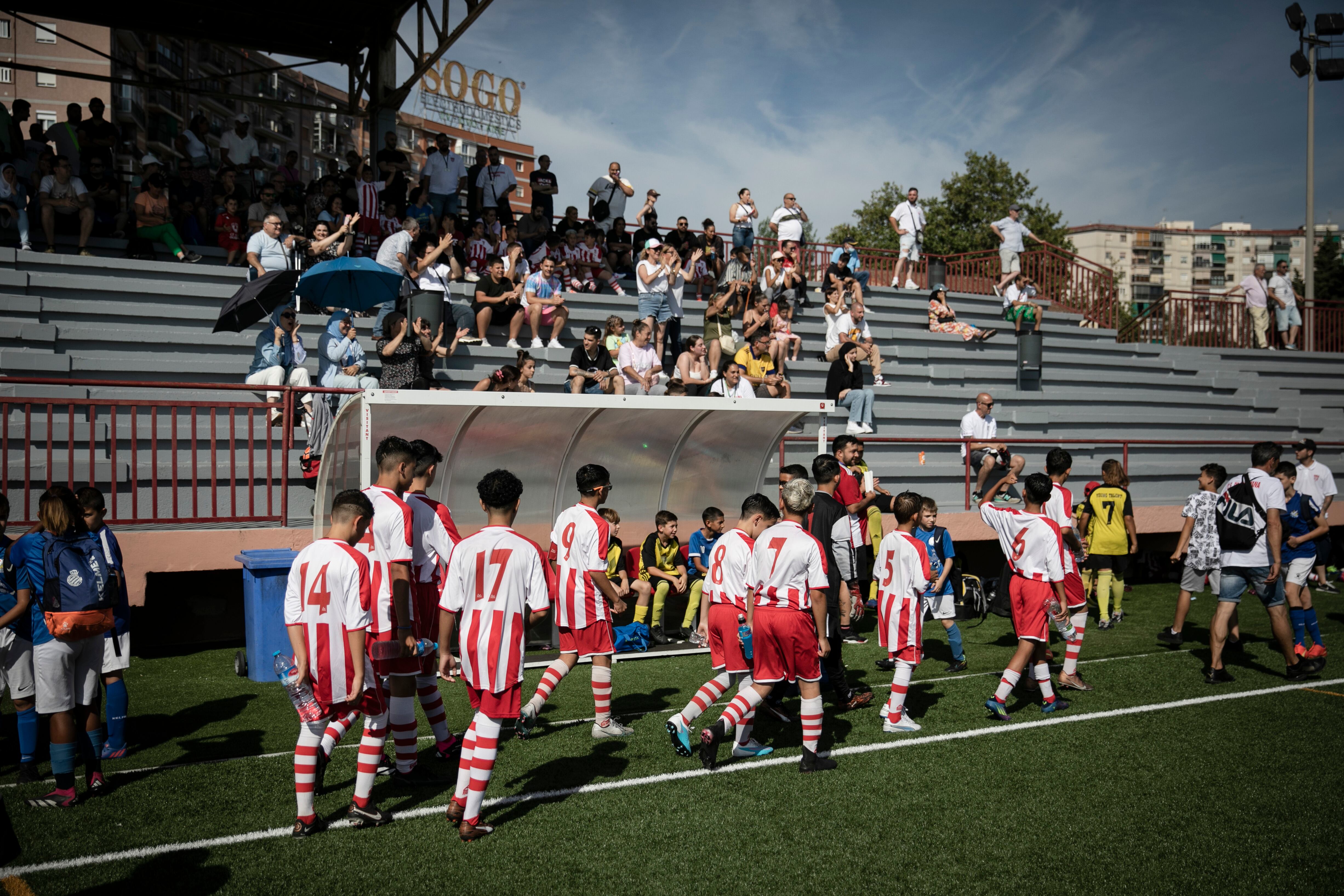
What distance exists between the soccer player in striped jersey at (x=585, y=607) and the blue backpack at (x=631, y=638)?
2914 millimetres

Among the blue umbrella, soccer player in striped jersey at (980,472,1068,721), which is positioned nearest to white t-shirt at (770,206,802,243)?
the blue umbrella

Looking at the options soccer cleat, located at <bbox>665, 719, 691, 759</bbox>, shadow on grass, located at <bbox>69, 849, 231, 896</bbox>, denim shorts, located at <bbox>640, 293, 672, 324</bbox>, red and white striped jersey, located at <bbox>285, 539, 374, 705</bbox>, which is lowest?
shadow on grass, located at <bbox>69, 849, 231, 896</bbox>

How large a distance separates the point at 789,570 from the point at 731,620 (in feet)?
2.05

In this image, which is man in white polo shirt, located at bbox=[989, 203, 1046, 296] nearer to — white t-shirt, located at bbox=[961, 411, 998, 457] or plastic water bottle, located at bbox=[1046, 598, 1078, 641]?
white t-shirt, located at bbox=[961, 411, 998, 457]

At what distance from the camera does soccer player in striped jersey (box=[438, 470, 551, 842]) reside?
15.0ft

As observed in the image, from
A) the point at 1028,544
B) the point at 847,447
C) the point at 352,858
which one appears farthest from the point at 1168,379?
the point at 352,858

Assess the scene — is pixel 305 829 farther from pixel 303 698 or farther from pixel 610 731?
pixel 610 731

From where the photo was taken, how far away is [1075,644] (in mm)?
7457

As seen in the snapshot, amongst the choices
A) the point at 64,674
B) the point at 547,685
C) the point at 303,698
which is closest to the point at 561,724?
the point at 547,685

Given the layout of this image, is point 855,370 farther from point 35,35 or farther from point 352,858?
point 35,35

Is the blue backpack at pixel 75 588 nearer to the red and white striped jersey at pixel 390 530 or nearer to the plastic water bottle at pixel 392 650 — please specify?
the red and white striped jersey at pixel 390 530

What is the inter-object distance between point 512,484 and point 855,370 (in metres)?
10.0

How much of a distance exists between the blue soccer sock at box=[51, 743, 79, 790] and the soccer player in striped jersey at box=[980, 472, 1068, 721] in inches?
229

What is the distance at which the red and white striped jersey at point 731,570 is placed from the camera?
19.3ft
